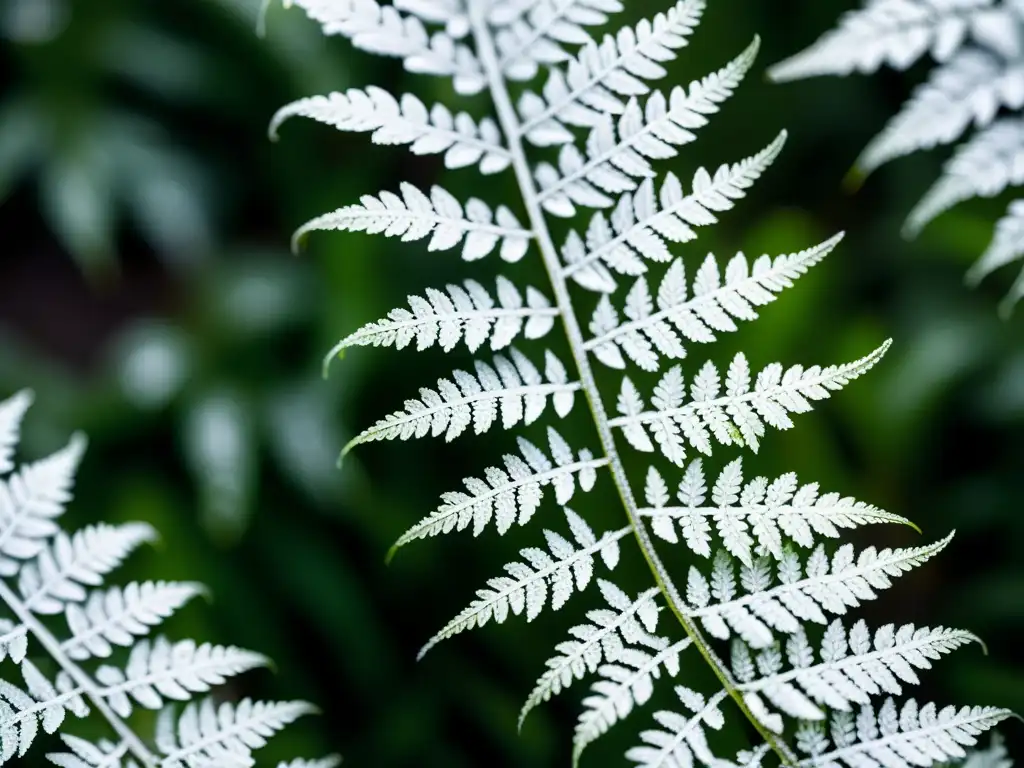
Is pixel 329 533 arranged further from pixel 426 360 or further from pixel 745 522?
pixel 745 522

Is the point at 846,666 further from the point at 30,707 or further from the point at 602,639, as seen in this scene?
the point at 30,707

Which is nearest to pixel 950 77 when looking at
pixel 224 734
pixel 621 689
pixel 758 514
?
pixel 758 514

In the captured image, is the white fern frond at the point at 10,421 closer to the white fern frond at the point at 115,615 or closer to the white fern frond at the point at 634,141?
the white fern frond at the point at 115,615

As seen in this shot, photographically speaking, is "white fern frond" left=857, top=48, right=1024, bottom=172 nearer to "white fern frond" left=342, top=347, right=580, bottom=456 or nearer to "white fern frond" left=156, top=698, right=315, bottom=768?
"white fern frond" left=342, top=347, right=580, bottom=456

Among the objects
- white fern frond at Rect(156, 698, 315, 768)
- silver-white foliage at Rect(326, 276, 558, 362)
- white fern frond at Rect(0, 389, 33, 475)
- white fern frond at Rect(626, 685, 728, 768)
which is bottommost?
white fern frond at Rect(156, 698, 315, 768)

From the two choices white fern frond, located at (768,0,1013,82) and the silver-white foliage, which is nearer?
the silver-white foliage

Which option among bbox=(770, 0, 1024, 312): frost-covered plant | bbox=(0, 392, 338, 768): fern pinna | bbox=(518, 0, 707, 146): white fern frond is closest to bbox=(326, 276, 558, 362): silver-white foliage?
bbox=(518, 0, 707, 146): white fern frond

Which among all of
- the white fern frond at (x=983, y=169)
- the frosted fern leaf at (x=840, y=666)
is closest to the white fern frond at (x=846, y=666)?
the frosted fern leaf at (x=840, y=666)
